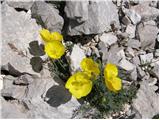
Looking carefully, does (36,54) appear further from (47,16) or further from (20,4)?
(20,4)

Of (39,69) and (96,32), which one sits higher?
(96,32)

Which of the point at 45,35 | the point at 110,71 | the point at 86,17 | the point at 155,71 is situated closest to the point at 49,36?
the point at 45,35

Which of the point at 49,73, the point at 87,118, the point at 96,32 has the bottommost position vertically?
the point at 87,118

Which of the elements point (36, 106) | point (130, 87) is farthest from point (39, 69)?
point (130, 87)

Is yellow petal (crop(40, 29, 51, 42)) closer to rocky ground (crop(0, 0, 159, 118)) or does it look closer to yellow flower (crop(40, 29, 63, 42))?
yellow flower (crop(40, 29, 63, 42))

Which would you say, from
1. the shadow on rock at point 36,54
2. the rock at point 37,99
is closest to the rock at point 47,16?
the shadow on rock at point 36,54

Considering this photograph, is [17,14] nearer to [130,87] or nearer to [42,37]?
[42,37]

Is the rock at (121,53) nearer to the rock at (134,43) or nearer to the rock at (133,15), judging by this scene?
the rock at (134,43)
